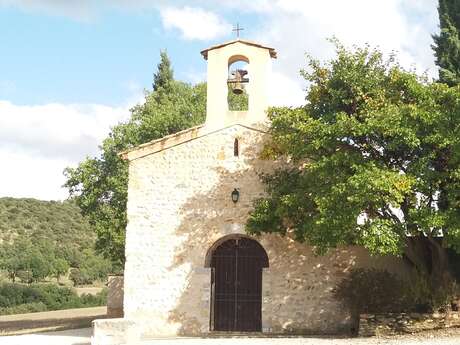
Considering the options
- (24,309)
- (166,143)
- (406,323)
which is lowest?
(24,309)

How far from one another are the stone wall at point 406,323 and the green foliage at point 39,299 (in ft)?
95.7

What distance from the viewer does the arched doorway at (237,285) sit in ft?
53.5

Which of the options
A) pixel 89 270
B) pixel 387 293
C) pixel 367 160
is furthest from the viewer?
pixel 89 270

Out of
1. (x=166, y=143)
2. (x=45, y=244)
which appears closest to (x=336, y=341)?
(x=166, y=143)

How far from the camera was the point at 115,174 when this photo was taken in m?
24.4

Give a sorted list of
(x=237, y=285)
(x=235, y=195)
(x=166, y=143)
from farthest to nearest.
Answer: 1. (x=166, y=143)
2. (x=237, y=285)
3. (x=235, y=195)

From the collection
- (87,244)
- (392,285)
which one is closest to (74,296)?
(87,244)

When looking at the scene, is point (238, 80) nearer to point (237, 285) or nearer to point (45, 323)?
point (237, 285)

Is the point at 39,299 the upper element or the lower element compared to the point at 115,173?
lower

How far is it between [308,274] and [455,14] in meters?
10.0

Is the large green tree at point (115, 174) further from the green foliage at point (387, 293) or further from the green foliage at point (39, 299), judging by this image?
the green foliage at point (39, 299)

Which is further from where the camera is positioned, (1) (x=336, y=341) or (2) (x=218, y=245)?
(2) (x=218, y=245)

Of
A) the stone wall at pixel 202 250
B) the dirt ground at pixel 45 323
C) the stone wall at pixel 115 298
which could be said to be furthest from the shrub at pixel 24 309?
the stone wall at pixel 202 250

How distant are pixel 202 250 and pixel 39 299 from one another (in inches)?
1166
